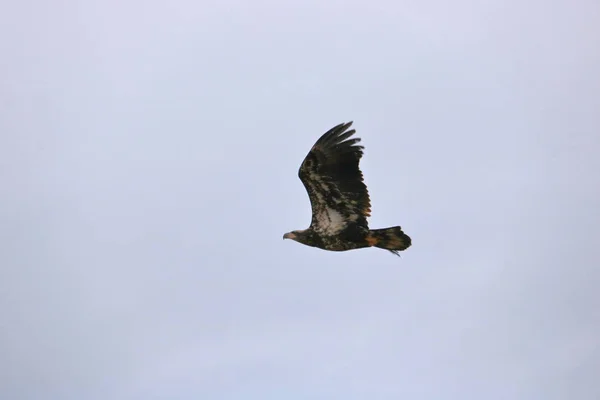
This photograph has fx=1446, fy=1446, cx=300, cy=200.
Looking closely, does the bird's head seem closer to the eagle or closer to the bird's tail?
the eagle

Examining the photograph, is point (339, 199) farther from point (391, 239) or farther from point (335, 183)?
point (391, 239)

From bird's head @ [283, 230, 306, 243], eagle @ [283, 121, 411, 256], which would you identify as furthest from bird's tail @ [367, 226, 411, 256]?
bird's head @ [283, 230, 306, 243]

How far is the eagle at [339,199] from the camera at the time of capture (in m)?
29.1

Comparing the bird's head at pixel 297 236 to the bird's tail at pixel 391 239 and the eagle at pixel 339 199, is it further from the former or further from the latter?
the bird's tail at pixel 391 239

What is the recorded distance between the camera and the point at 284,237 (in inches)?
1208

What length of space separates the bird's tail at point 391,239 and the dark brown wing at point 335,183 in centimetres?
33

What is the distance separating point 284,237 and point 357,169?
2491mm

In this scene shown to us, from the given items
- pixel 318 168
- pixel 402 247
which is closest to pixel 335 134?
pixel 318 168

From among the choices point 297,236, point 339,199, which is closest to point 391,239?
point 339,199

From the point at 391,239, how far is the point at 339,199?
135cm

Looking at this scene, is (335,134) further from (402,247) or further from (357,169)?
(402,247)

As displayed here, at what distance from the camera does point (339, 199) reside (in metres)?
29.7

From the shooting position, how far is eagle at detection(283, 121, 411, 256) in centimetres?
2908

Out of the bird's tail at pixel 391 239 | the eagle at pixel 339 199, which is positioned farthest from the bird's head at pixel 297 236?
the bird's tail at pixel 391 239
